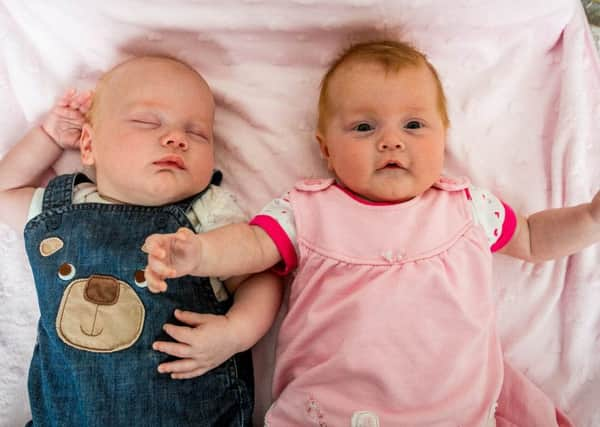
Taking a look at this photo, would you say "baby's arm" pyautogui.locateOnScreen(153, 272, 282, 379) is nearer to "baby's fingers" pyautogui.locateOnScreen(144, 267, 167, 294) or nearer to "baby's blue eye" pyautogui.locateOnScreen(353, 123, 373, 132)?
"baby's fingers" pyautogui.locateOnScreen(144, 267, 167, 294)

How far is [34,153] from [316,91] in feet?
Answer: 2.10

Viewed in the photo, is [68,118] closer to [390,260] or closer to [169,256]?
[169,256]

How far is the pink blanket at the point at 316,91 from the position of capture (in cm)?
137

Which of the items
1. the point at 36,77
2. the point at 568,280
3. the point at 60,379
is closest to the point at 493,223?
the point at 568,280

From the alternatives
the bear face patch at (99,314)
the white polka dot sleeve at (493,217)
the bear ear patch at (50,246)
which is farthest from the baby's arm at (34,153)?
the white polka dot sleeve at (493,217)

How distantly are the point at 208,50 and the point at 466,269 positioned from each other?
759 millimetres

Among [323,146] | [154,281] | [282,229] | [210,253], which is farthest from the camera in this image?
[323,146]

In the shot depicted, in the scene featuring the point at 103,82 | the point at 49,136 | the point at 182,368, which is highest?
the point at 103,82

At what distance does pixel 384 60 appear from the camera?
1274mm

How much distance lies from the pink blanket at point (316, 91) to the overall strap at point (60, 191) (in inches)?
4.5

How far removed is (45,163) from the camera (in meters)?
1.40

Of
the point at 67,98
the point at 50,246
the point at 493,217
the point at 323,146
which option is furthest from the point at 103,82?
the point at 493,217

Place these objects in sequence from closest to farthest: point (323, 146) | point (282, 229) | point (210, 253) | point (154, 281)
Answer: point (154, 281)
point (210, 253)
point (282, 229)
point (323, 146)

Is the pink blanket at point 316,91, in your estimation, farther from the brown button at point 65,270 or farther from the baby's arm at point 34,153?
the brown button at point 65,270
